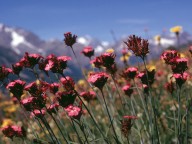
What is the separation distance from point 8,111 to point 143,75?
6711mm

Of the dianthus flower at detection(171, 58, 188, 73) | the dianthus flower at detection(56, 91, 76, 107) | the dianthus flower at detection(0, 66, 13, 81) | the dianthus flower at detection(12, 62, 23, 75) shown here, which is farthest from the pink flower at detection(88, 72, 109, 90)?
the dianthus flower at detection(12, 62, 23, 75)

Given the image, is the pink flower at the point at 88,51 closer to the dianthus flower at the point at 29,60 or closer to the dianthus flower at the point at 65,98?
the dianthus flower at the point at 29,60

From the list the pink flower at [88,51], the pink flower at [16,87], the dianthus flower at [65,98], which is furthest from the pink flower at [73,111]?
the pink flower at [88,51]

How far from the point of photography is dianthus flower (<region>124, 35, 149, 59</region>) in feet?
10.0

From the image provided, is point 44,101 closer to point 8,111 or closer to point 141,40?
point 141,40

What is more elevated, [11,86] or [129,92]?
[11,86]

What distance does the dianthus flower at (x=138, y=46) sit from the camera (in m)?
3.06

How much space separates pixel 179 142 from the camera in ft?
11.0

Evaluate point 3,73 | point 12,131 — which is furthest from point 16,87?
point 12,131

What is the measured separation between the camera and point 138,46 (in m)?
3.08

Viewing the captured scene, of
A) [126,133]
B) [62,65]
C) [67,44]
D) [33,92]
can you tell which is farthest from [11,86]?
[126,133]

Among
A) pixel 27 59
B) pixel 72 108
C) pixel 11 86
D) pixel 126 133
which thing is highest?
pixel 27 59

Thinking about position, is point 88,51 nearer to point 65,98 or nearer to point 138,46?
point 65,98

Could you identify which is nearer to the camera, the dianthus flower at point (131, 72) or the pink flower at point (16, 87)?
the pink flower at point (16, 87)
